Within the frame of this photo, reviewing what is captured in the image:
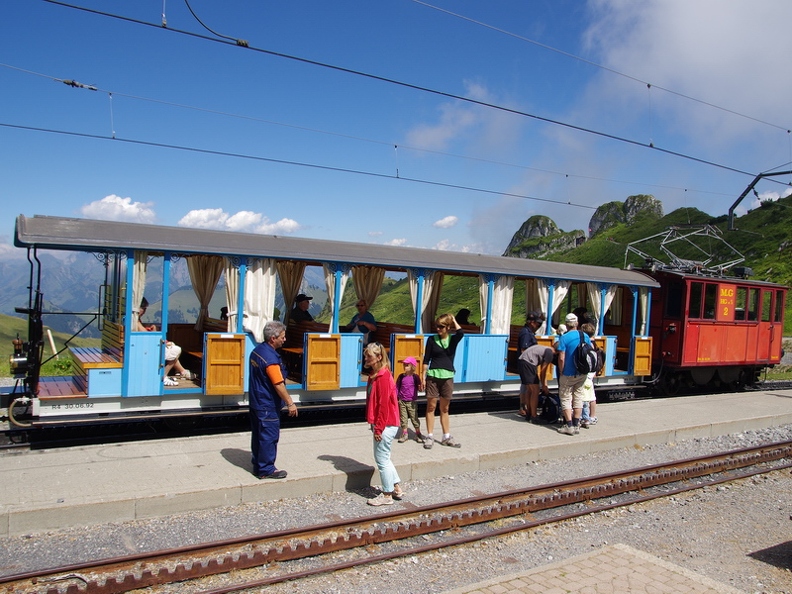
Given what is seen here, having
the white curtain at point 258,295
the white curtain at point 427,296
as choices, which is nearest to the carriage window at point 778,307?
the white curtain at point 427,296

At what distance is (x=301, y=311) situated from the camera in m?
12.1

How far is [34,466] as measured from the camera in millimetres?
6844

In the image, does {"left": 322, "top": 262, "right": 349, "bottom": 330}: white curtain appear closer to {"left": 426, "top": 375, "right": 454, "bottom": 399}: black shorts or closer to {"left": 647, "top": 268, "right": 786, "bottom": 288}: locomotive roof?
{"left": 426, "top": 375, "right": 454, "bottom": 399}: black shorts

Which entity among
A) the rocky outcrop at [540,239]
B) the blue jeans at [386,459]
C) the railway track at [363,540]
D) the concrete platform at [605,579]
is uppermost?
the rocky outcrop at [540,239]

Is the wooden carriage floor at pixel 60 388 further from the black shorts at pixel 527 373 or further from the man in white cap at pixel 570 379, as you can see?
the man in white cap at pixel 570 379

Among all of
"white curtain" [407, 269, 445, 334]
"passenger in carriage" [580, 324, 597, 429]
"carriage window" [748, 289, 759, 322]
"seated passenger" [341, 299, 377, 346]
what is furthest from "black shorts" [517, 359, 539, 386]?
"carriage window" [748, 289, 759, 322]

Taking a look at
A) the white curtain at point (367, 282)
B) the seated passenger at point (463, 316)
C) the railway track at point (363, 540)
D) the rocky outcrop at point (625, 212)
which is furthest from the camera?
the rocky outcrop at point (625, 212)

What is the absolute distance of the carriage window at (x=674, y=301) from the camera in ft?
47.6

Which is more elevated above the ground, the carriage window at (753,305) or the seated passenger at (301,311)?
the carriage window at (753,305)

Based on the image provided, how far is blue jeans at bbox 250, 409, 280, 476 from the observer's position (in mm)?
6645

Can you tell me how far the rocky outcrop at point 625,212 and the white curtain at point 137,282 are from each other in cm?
4232

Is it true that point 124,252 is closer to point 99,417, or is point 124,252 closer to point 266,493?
point 99,417

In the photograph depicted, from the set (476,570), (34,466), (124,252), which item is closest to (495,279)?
(124,252)

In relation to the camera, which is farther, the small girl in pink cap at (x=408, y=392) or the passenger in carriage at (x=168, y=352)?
the passenger in carriage at (x=168, y=352)
